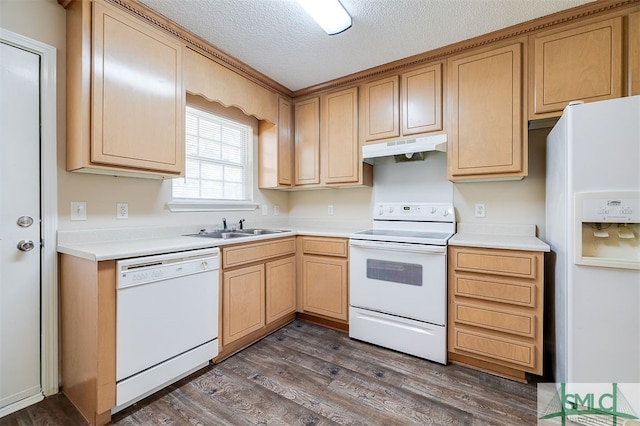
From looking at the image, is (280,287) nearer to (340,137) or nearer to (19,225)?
(340,137)

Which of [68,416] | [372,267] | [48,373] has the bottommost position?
[68,416]

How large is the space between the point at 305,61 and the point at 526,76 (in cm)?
179

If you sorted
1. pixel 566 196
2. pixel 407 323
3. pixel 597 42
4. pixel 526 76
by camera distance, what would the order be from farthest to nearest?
1. pixel 407 323
2. pixel 526 76
3. pixel 597 42
4. pixel 566 196

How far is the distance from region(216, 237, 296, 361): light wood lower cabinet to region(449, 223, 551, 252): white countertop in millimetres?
1511

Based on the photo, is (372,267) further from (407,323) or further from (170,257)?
(170,257)

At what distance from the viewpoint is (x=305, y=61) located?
2.59m

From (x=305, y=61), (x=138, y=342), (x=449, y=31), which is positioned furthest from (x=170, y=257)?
(x=449, y=31)

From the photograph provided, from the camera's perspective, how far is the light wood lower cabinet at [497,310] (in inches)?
72.9

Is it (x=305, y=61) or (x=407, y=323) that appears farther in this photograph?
(x=305, y=61)

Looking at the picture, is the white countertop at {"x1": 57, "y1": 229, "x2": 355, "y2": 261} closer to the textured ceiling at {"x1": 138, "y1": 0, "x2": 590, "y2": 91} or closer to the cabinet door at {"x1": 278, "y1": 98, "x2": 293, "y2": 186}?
the cabinet door at {"x1": 278, "y1": 98, "x2": 293, "y2": 186}

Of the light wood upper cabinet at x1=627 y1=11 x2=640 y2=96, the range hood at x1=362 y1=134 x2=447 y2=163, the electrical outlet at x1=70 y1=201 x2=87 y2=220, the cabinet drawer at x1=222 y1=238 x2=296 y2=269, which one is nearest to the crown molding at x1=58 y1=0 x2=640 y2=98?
the light wood upper cabinet at x1=627 y1=11 x2=640 y2=96

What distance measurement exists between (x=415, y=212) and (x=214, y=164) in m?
2.07

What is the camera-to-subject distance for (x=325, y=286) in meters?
2.75

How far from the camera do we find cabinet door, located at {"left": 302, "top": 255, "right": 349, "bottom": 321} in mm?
Answer: 2650
